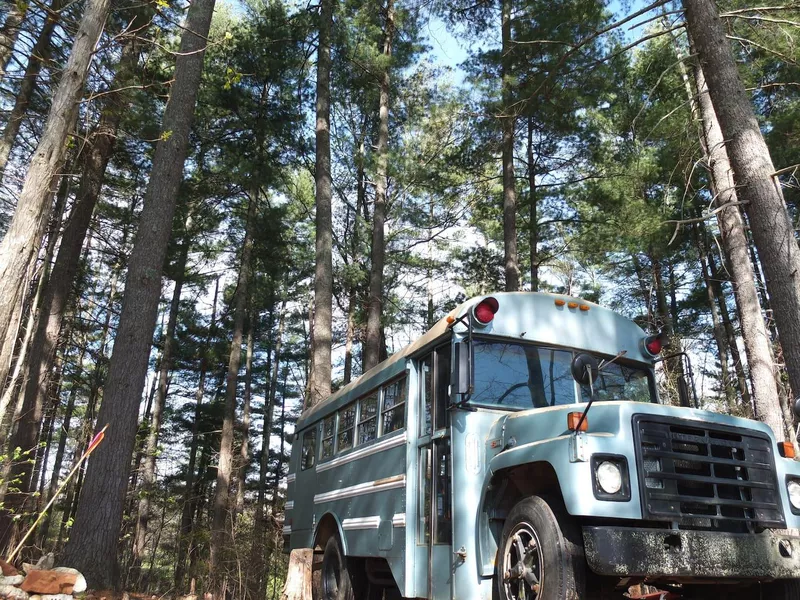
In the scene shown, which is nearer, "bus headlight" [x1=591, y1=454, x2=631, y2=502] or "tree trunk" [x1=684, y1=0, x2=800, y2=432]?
"bus headlight" [x1=591, y1=454, x2=631, y2=502]

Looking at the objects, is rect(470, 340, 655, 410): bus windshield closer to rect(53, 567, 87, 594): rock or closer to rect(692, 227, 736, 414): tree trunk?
rect(53, 567, 87, 594): rock

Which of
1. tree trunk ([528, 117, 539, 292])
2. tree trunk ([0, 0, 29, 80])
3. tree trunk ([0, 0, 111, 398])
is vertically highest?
tree trunk ([528, 117, 539, 292])

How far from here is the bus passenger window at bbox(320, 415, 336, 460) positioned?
326 inches

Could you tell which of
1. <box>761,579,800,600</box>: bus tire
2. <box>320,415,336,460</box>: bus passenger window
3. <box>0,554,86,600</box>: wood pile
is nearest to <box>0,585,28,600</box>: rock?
<box>0,554,86,600</box>: wood pile

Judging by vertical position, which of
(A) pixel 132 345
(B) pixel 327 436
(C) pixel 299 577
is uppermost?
(A) pixel 132 345

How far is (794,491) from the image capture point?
430 centimetres

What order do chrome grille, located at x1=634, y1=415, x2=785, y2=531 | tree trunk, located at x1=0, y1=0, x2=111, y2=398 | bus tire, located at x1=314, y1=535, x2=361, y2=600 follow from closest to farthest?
chrome grille, located at x1=634, y1=415, x2=785, y2=531 < tree trunk, located at x1=0, y1=0, x2=111, y2=398 < bus tire, located at x1=314, y1=535, x2=361, y2=600

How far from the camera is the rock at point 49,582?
209 inches

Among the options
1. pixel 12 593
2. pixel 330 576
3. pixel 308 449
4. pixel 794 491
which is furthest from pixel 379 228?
pixel 794 491

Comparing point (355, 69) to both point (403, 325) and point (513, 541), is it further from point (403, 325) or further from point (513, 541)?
point (513, 541)

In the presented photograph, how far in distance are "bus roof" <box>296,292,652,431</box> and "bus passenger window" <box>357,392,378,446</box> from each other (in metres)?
0.83

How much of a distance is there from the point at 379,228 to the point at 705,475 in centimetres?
1314

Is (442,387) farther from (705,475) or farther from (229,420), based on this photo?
(229,420)

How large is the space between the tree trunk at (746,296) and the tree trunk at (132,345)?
7.40 meters
